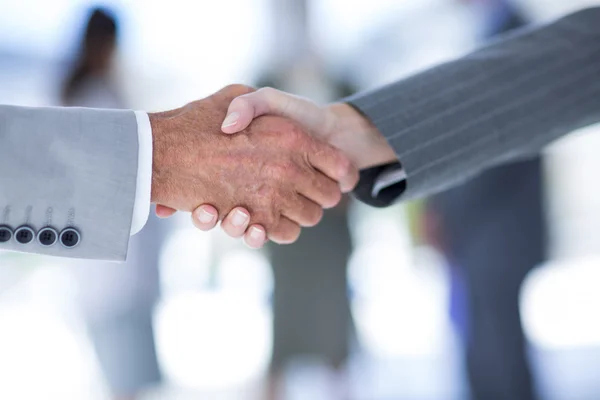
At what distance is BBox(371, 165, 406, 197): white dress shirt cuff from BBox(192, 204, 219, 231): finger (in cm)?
34

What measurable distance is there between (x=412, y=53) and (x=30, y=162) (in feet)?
12.5

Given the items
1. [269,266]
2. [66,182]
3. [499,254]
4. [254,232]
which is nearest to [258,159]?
[254,232]

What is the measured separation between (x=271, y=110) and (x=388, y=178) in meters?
0.27

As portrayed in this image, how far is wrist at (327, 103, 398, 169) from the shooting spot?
1368mm

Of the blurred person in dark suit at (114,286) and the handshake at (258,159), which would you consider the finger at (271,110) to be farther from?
the blurred person in dark suit at (114,286)

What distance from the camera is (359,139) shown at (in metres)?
1.37

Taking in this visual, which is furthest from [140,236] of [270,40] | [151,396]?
[270,40]

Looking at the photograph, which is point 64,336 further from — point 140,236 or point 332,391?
point 332,391

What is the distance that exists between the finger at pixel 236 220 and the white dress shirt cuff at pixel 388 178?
0.28m

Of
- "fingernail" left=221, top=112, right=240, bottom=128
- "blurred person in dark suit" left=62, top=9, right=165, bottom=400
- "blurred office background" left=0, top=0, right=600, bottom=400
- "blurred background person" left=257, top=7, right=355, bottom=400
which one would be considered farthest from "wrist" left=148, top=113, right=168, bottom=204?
"blurred background person" left=257, top=7, right=355, bottom=400

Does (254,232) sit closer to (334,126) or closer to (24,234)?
(334,126)

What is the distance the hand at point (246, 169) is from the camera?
119 cm

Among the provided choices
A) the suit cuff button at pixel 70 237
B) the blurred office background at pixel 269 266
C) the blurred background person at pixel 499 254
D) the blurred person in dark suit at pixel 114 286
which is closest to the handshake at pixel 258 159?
the suit cuff button at pixel 70 237

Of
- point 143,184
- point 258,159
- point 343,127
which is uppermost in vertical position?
point 343,127
